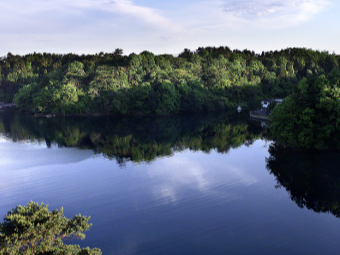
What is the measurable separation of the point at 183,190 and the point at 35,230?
626 inches

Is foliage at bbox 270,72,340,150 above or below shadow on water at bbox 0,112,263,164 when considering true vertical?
above

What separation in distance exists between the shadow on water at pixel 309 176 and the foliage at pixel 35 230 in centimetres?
1731

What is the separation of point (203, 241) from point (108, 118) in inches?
2233

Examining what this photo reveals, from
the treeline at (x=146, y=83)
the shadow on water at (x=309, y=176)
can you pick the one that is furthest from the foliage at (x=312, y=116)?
the treeline at (x=146, y=83)

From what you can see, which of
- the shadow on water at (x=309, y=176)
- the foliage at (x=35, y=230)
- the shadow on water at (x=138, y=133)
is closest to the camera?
the foliage at (x=35, y=230)

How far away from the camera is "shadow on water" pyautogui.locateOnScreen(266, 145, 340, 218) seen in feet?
76.8

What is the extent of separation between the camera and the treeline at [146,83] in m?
75.3

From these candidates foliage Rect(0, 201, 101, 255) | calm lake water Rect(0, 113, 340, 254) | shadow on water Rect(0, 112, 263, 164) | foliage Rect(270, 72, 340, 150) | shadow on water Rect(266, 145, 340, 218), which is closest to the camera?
foliage Rect(0, 201, 101, 255)

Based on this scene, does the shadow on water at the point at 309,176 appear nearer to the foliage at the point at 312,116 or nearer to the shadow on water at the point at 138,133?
the foliage at the point at 312,116

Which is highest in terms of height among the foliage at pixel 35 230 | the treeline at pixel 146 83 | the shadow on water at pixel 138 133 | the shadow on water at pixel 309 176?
the treeline at pixel 146 83

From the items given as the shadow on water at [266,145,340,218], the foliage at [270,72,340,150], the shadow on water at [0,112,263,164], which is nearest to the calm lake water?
the shadow on water at [266,145,340,218]

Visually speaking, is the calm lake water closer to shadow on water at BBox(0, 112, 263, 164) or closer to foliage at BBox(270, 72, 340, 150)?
shadow on water at BBox(0, 112, 263, 164)

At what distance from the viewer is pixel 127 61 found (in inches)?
3497

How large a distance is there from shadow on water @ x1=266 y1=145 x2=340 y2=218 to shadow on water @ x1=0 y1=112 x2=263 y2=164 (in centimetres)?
847
